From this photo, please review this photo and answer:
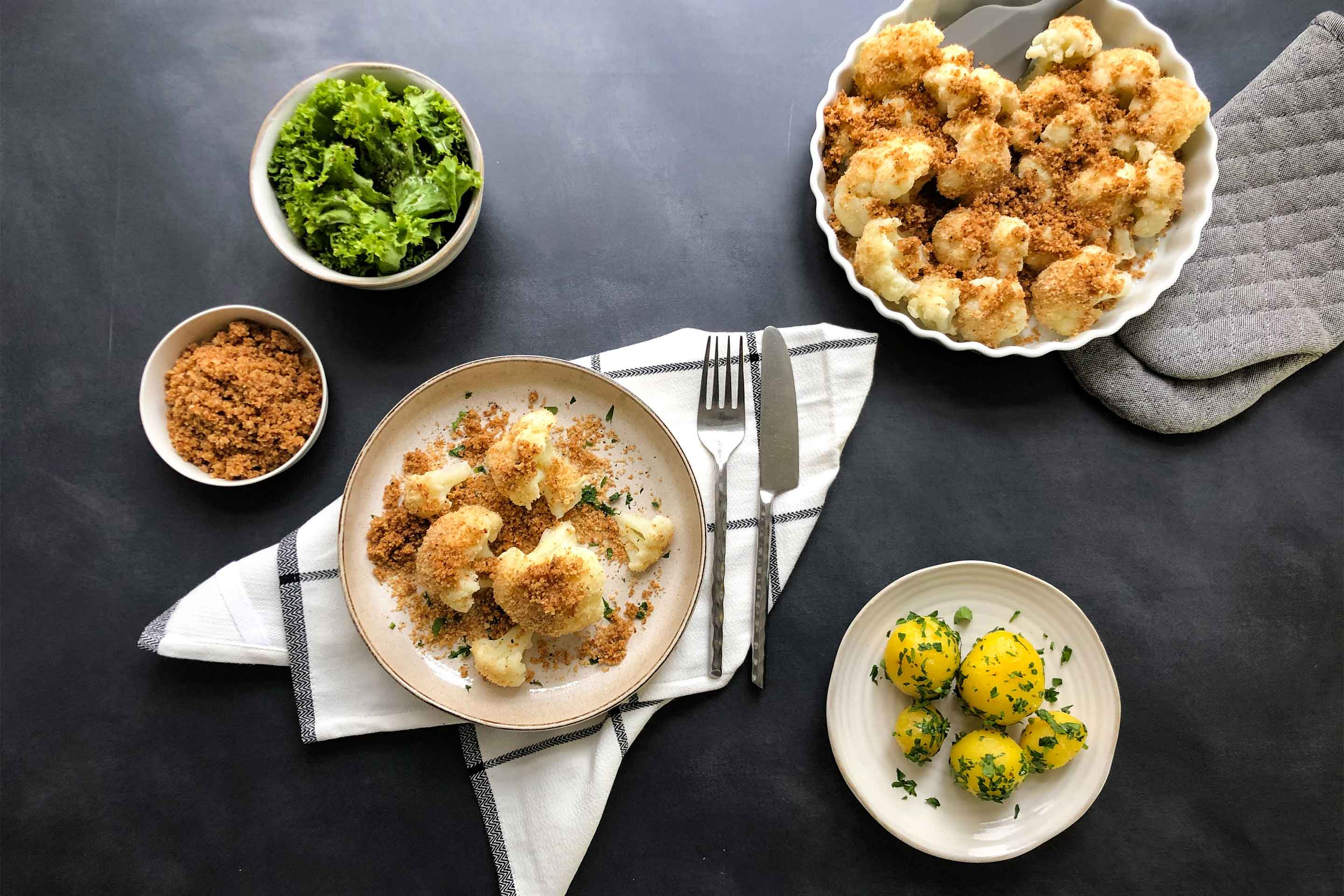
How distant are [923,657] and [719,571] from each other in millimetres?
524

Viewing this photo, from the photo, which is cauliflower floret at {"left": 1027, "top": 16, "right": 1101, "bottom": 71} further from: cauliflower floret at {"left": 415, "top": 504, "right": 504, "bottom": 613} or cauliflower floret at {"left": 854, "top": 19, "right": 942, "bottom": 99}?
cauliflower floret at {"left": 415, "top": 504, "right": 504, "bottom": 613}

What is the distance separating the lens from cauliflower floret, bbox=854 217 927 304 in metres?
1.84

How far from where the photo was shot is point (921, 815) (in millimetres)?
1927

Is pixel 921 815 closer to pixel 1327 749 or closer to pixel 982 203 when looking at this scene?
pixel 1327 749

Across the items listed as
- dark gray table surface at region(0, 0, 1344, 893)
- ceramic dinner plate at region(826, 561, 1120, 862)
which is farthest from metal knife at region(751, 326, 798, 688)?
ceramic dinner plate at region(826, 561, 1120, 862)

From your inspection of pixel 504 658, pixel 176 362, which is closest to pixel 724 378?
pixel 504 658

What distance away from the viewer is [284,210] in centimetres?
181

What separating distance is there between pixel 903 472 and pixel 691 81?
124 centimetres

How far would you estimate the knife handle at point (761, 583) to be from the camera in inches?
77.4

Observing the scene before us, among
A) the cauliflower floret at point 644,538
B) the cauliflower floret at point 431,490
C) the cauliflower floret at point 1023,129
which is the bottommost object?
the cauliflower floret at point 644,538

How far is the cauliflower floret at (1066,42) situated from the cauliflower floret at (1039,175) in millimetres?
252

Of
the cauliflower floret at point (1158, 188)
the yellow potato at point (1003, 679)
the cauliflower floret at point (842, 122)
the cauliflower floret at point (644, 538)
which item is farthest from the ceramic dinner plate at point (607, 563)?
the cauliflower floret at point (1158, 188)

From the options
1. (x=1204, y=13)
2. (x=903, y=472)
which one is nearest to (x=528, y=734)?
(x=903, y=472)

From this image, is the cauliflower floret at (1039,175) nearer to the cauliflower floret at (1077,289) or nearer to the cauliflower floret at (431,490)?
the cauliflower floret at (1077,289)
